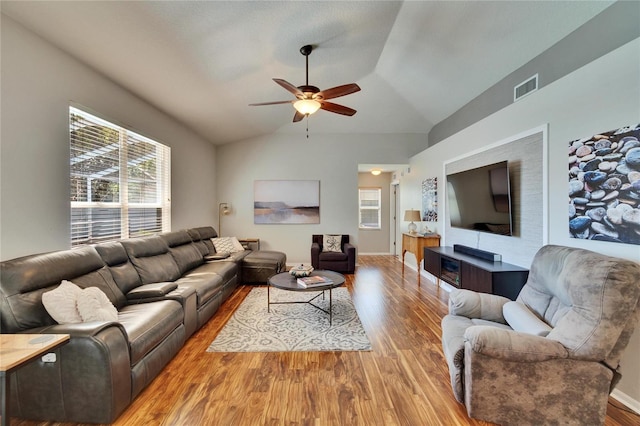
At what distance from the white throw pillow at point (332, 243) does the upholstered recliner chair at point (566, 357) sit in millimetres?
4116

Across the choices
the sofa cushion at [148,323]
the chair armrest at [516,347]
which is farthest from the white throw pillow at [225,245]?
the chair armrest at [516,347]

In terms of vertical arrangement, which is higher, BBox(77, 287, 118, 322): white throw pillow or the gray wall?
the gray wall

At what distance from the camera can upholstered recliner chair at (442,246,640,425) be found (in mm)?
1538

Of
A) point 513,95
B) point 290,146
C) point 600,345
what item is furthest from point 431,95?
point 600,345

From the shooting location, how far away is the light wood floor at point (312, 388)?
5.73 feet

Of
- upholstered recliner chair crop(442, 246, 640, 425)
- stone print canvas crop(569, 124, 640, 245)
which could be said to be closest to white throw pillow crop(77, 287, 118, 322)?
upholstered recliner chair crop(442, 246, 640, 425)

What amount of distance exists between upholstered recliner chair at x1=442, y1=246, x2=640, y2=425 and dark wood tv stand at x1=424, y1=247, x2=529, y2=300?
107 centimetres

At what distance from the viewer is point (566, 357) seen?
1.59 m

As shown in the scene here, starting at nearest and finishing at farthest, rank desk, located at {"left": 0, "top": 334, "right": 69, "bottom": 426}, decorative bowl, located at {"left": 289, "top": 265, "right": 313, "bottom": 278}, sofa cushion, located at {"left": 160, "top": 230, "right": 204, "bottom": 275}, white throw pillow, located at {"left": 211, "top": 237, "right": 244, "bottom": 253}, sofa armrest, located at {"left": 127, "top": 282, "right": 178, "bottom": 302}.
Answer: desk, located at {"left": 0, "top": 334, "right": 69, "bottom": 426} → sofa armrest, located at {"left": 127, "top": 282, "right": 178, "bottom": 302} → decorative bowl, located at {"left": 289, "top": 265, "right": 313, "bottom": 278} → sofa cushion, located at {"left": 160, "top": 230, "right": 204, "bottom": 275} → white throw pillow, located at {"left": 211, "top": 237, "right": 244, "bottom": 253}

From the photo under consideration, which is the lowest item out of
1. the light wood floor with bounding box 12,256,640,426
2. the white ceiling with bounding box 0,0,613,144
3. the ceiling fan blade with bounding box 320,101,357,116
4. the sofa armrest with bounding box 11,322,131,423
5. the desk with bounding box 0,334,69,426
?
the light wood floor with bounding box 12,256,640,426

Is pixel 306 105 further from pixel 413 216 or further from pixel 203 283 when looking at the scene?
pixel 413 216

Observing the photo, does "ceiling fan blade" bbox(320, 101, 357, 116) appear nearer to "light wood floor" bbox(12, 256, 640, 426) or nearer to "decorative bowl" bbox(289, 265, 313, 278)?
"decorative bowl" bbox(289, 265, 313, 278)

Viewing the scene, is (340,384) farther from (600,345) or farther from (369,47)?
(369,47)

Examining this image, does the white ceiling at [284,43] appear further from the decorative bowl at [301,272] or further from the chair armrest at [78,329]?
the decorative bowl at [301,272]
